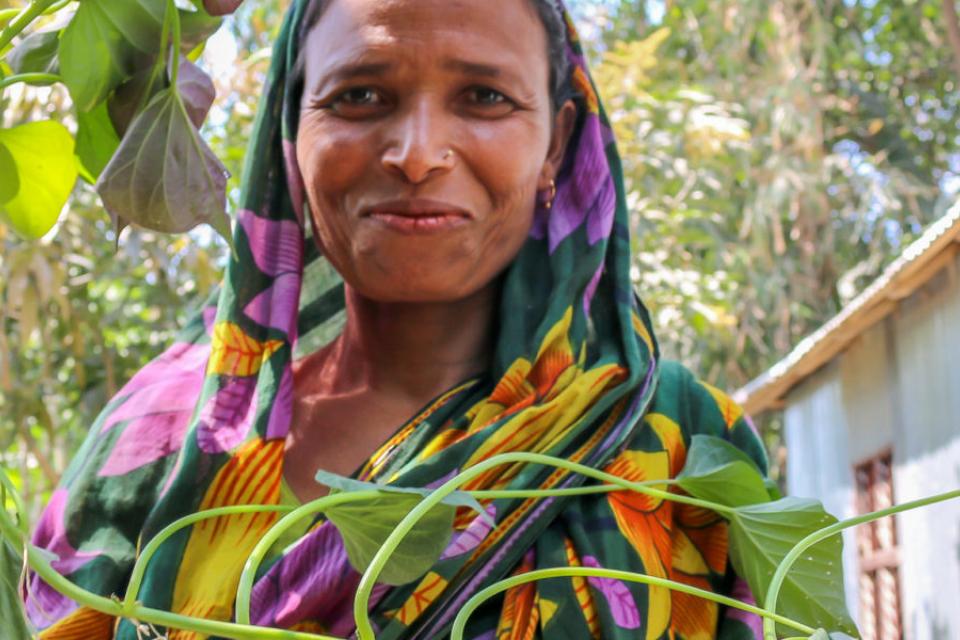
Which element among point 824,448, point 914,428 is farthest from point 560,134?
point 824,448

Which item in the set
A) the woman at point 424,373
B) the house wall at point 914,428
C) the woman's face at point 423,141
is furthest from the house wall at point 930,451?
the woman's face at point 423,141

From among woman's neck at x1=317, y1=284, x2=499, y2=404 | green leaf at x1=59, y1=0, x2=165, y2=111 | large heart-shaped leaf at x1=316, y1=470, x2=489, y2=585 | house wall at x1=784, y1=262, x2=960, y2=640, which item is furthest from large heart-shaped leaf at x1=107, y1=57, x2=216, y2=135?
house wall at x1=784, y1=262, x2=960, y2=640

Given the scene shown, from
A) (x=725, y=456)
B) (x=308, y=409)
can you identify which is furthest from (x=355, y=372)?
(x=725, y=456)

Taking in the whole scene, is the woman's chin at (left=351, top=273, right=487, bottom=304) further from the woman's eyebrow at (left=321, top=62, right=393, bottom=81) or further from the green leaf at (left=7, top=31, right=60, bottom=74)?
the green leaf at (left=7, top=31, right=60, bottom=74)

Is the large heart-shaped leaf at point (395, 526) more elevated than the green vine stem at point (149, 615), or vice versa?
the large heart-shaped leaf at point (395, 526)

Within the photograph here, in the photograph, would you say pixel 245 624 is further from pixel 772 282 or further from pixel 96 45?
pixel 772 282

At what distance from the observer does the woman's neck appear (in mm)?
1540

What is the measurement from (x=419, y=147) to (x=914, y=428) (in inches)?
193

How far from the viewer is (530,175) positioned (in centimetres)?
144

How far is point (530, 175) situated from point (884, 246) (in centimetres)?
1019

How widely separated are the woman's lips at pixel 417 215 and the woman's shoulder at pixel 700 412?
1.00ft

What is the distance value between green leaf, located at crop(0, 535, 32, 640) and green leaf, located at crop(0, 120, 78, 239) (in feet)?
0.91

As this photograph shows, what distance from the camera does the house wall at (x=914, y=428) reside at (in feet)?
17.4

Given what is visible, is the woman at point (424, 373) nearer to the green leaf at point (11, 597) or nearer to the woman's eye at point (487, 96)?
the woman's eye at point (487, 96)
